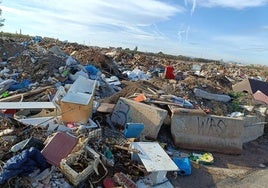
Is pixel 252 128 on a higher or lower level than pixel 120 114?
lower

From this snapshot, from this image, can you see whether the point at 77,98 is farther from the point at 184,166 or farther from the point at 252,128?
the point at 252,128

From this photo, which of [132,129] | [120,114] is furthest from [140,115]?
[132,129]

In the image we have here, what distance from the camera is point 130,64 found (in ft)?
A: 57.5

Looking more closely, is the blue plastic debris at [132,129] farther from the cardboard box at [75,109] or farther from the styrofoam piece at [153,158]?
the cardboard box at [75,109]

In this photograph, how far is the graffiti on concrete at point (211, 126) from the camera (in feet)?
24.0

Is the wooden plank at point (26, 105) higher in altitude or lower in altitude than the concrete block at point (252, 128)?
higher

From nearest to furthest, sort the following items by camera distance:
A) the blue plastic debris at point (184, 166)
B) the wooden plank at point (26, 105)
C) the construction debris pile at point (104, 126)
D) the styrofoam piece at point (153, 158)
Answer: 1. the construction debris pile at point (104, 126)
2. the styrofoam piece at point (153, 158)
3. the blue plastic debris at point (184, 166)
4. the wooden plank at point (26, 105)

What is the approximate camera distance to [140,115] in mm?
7055

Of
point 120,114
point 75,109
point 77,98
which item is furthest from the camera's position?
point 120,114

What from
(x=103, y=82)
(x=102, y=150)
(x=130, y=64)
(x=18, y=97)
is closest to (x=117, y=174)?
(x=102, y=150)

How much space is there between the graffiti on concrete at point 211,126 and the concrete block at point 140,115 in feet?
3.01

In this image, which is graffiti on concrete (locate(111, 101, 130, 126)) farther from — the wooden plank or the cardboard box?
the wooden plank

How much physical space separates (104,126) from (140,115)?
2.63 ft

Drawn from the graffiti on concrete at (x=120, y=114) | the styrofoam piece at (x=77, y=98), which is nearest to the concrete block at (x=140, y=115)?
the graffiti on concrete at (x=120, y=114)
